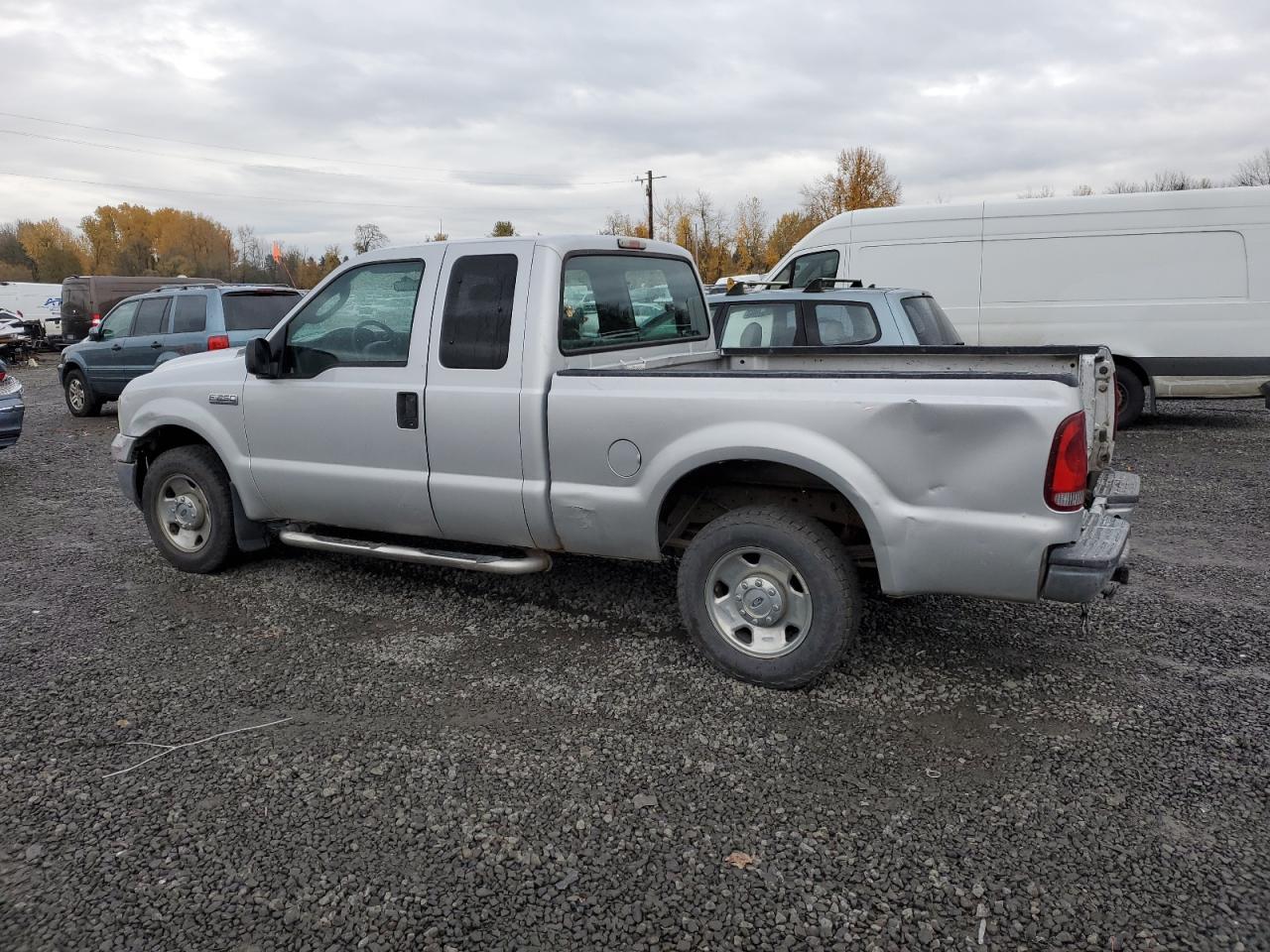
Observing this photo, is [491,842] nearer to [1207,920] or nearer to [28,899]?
[28,899]

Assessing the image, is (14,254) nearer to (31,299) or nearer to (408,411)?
(31,299)

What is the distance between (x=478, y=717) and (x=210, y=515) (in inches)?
104

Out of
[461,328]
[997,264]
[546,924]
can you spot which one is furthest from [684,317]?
[997,264]

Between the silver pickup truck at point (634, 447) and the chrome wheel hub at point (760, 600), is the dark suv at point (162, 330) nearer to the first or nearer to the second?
the silver pickup truck at point (634, 447)

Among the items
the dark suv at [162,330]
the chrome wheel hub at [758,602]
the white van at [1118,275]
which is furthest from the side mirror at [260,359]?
the white van at [1118,275]

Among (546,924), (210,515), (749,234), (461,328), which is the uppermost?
(749,234)

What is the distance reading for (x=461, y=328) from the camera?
4.43 m

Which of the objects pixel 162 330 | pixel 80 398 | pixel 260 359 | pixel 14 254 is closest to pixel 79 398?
pixel 80 398

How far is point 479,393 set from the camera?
431 centimetres

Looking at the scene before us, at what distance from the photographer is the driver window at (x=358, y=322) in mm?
4641

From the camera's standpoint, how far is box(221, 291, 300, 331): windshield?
1217 cm

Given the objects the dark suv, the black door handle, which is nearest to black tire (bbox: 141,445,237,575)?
the black door handle

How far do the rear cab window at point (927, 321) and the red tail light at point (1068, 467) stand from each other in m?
4.55

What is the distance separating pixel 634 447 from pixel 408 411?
1257mm
